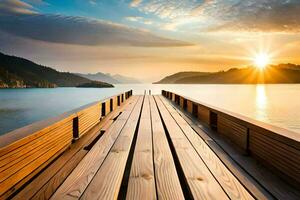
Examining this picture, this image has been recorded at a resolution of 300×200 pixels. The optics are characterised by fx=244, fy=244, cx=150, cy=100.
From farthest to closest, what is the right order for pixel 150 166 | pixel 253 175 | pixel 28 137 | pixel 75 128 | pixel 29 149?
1. pixel 75 128
2. pixel 150 166
3. pixel 253 175
4. pixel 29 149
5. pixel 28 137

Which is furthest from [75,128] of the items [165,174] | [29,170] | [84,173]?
[165,174]

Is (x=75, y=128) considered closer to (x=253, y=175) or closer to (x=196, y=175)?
(x=196, y=175)

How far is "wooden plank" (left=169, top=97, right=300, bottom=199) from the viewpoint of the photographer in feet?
7.69

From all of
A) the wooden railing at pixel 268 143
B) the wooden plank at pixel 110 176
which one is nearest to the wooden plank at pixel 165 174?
the wooden plank at pixel 110 176

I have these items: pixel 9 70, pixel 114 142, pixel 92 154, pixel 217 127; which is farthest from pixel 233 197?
pixel 9 70

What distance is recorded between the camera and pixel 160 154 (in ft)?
11.4

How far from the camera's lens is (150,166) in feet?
9.64

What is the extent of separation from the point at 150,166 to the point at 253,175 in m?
1.19

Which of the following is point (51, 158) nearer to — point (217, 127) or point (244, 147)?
point (244, 147)

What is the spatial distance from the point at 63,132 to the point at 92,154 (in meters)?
0.76

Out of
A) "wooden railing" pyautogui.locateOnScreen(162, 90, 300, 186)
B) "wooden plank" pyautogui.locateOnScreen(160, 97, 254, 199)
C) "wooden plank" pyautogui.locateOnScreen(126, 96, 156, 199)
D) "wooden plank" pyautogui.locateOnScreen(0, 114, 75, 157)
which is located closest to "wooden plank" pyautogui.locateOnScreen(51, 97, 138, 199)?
"wooden plank" pyautogui.locateOnScreen(126, 96, 156, 199)

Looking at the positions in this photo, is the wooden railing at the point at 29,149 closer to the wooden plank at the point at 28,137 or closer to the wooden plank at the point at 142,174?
the wooden plank at the point at 28,137

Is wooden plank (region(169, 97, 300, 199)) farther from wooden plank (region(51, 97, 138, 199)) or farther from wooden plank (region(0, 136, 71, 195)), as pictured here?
wooden plank (region(0, 136, 71, 195))

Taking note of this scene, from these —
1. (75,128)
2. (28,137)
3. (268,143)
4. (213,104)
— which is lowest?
(213,104)
